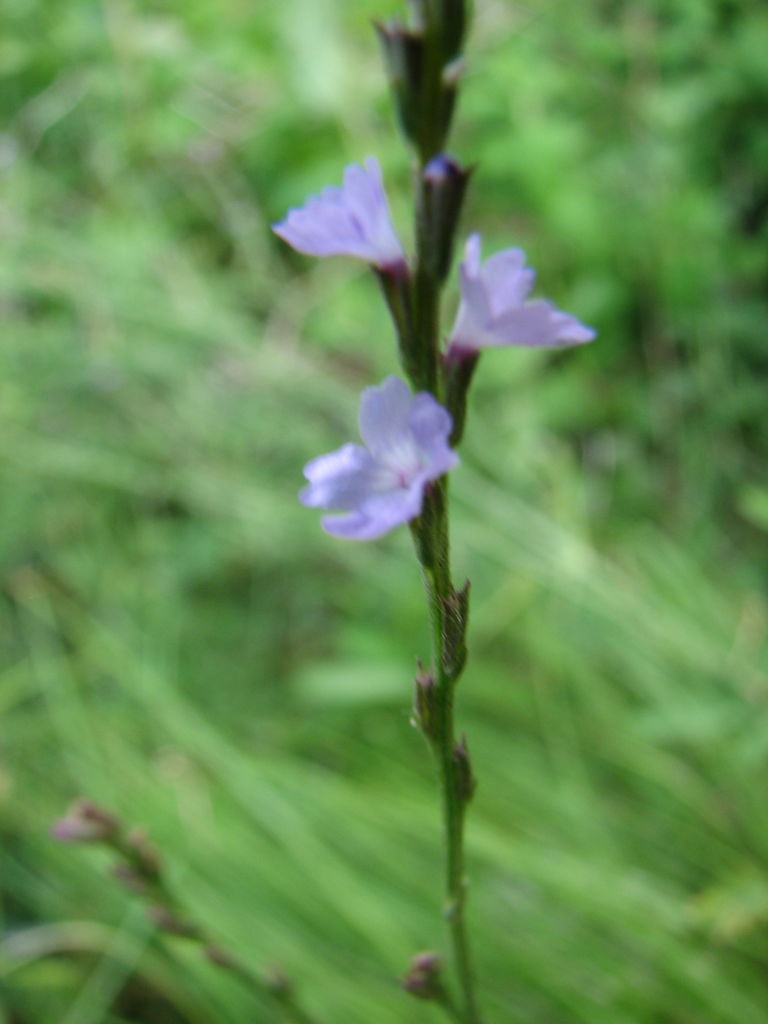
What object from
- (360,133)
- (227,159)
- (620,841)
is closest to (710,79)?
(360,133)

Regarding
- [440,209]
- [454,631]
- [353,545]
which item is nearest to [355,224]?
[440,209]

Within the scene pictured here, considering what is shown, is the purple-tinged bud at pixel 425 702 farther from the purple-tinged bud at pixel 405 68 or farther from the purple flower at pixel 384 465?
the purple-tinged bud at pixel 405 68

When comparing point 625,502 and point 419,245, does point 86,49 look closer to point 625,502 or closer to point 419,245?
point 625,502

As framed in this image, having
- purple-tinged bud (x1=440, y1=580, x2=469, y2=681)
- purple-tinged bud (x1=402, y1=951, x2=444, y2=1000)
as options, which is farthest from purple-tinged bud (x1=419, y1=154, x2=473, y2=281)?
purple-tinged bud (x1=402, y1=951, x2=444, y2=1000)

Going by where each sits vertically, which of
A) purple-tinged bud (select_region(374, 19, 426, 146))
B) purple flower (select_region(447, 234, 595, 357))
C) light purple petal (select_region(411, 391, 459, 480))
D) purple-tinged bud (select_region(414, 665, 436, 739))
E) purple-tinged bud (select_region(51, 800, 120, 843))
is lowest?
purple-tinged bud (select_region(51, 800, 120, 843))

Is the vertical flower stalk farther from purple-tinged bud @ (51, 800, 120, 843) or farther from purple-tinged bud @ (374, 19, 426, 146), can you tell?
purple-tinged bud @ (51, 800, 120, 843)

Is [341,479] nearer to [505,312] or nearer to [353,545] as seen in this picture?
[505,312]

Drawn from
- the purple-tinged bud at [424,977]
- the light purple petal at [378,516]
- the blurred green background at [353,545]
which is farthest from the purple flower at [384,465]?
the blurred green background at [353,545]

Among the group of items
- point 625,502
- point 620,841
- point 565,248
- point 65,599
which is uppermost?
point 565,248

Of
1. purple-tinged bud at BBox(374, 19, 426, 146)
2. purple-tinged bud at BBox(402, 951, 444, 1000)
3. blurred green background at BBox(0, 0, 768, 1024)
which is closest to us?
purple-tinged bud at BBox(374, 19, 426, 146)
